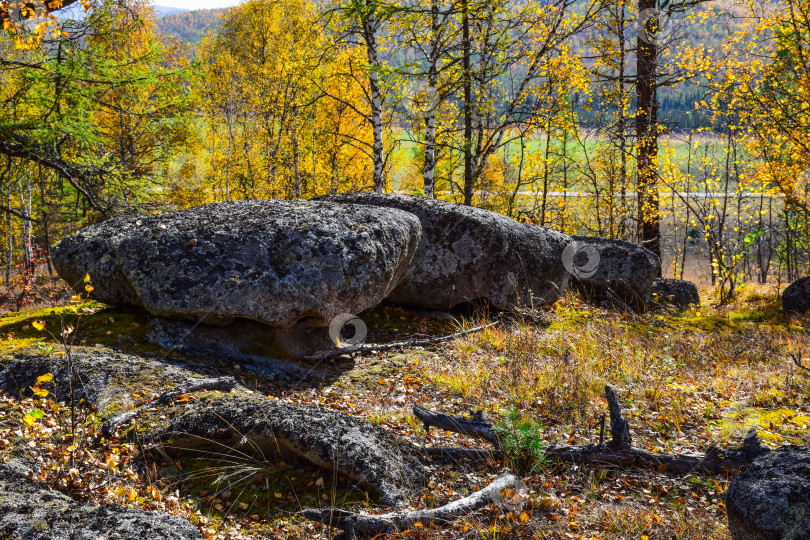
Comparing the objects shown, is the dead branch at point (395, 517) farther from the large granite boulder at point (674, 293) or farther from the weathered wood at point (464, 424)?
the large granite boulder at point (674, 293)

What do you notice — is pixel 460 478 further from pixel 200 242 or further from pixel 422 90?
pixel 422 90

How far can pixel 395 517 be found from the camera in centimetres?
280

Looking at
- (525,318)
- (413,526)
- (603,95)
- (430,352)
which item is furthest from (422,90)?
(413,526)

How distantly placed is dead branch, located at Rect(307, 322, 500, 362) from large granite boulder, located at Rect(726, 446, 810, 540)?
13.6 feet

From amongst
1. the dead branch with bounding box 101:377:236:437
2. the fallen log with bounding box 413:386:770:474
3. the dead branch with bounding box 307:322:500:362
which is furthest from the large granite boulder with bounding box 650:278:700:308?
Result: the dead branch with bounding box 101:377:236:437

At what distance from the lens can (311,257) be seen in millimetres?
5500

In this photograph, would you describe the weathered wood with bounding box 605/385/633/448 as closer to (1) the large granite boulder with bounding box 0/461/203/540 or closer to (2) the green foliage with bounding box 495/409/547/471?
(2) the green foliage with bounding box 495/409/547/471

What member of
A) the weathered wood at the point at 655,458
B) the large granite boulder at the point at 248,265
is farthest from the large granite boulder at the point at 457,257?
the weathered wood at the point at 655,458

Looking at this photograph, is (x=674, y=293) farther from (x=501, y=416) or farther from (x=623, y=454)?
(x=623, y=454)

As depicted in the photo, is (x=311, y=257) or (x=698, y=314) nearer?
(x=311, y=257)

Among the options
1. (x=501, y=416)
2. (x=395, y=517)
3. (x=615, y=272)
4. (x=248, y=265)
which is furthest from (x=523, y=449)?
(x=615, y=272)

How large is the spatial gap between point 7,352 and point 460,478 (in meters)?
4.05

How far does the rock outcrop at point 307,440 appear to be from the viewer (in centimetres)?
320

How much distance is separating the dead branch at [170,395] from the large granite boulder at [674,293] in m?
9.29
